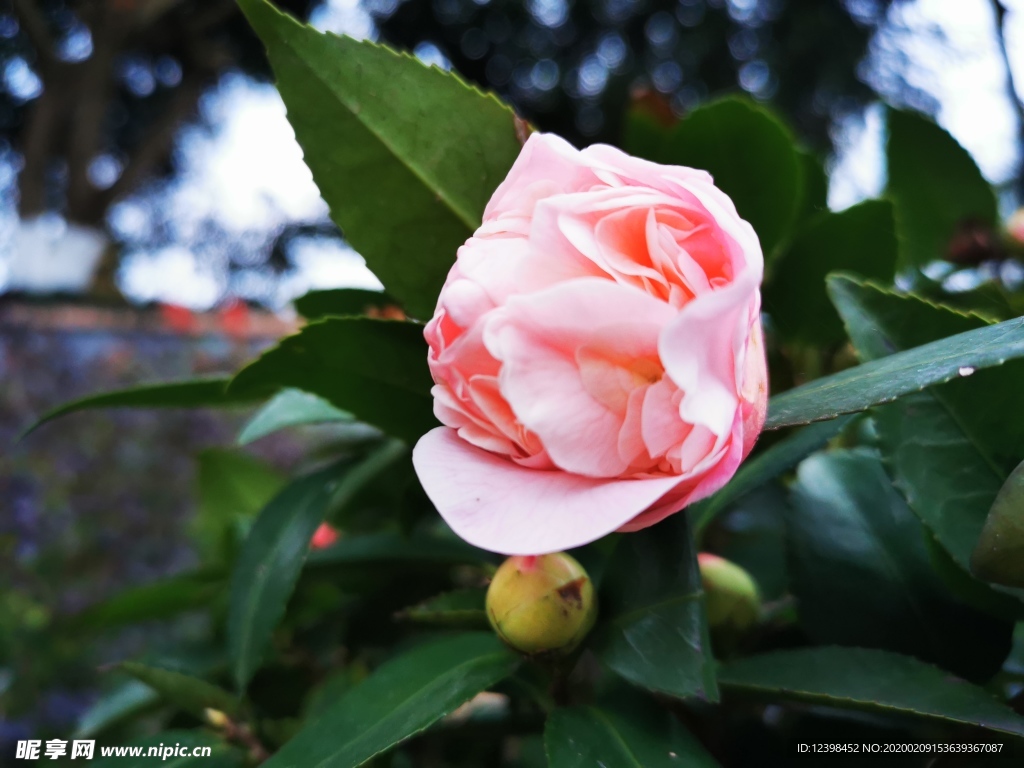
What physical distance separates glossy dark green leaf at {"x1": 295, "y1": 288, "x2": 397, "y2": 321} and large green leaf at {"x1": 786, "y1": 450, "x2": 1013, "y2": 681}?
26 centimetres

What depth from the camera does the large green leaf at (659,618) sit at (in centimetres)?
26

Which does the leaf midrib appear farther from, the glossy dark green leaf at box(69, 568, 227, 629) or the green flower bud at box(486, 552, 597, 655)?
the glossy dark green leaf at box(69, 568, 227, 629)

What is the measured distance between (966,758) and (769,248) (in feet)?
0.91

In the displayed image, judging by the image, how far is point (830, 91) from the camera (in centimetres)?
594

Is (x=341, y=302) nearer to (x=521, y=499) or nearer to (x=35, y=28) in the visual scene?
(x=521, y=499)

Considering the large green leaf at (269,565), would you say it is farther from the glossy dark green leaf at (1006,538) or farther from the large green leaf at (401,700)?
the glossy dark green leaf at (1006,538)

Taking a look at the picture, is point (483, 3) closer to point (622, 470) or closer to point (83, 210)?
point (83, 210)

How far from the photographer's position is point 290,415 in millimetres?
458

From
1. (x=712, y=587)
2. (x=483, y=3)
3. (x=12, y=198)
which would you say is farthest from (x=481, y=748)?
(x=12, y=198)

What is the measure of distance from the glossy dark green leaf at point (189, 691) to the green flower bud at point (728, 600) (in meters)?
0.27

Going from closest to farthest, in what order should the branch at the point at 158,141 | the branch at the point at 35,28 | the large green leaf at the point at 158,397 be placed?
the large green leaf at the point at 158,397, the branch at the point at 35,28, the branch at the point at 158,141

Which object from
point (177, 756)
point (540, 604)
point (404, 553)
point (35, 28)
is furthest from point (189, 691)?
point (35, 28)

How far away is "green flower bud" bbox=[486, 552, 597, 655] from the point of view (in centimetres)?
29

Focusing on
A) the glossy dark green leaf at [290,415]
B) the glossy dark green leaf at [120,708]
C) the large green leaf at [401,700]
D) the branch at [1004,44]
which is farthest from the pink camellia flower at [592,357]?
the glossy dark green leaf at [120,708]
